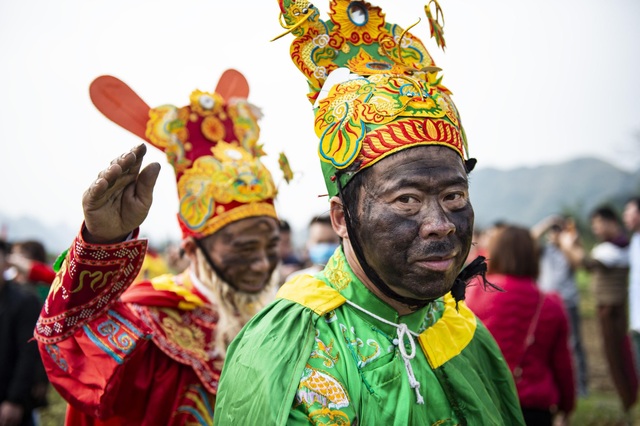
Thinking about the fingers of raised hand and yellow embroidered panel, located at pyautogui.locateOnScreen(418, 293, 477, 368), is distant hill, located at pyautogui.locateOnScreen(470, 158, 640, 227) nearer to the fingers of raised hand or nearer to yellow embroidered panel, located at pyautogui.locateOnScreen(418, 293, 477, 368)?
yellow embroidered panel, located at pyautogui.locateOnScreen(418, 293, 477, 368)

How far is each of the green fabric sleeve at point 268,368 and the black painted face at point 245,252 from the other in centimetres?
121

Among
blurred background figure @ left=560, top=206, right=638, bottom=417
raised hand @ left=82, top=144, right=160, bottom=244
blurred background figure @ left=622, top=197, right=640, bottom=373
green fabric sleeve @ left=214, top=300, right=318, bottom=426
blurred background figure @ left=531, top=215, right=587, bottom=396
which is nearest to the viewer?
green fabric sleeve @ left=214, top=300, right=318, bottom=426

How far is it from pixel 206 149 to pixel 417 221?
2005 mm

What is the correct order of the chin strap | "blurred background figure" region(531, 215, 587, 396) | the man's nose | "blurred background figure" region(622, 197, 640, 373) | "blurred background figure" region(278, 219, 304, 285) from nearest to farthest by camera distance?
1. the man's nose
2. the chin strap
3. "blurred background figure" region(622, 197, 640, 373)
4. "blurred background figure" region(278, 219, 304, 285)
5. "blurred background figure" region(531, 215, 587, 396)

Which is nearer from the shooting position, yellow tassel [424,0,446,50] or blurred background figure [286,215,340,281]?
yellow tassel [424,0,446,50]

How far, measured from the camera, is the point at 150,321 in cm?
287

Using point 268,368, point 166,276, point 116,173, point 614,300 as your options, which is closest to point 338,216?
point 268,368

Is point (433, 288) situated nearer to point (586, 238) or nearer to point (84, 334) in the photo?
point (84, 334)

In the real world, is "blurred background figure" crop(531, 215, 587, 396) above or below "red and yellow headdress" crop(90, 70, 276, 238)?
below

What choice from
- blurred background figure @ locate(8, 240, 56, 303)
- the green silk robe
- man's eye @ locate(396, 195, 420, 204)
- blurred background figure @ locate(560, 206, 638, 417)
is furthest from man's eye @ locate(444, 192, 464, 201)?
blurred background figure @ locate(560, 206, 638, 417)

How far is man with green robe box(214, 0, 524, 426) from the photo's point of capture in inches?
71.6

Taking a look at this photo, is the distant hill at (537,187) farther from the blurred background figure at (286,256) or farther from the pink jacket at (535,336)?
the pink jacket at (535,336)

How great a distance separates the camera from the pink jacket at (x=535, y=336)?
4.03 meters

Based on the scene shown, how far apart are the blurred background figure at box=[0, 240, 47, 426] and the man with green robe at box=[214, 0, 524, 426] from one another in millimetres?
3142
